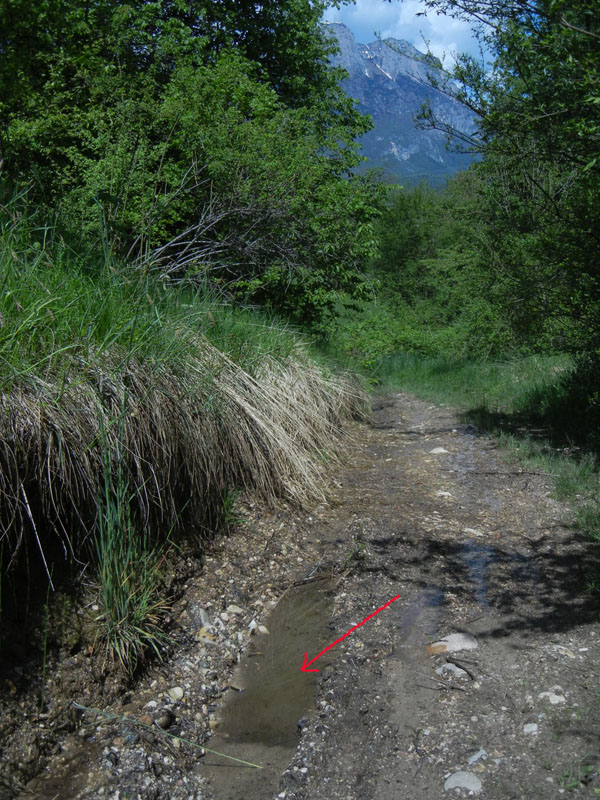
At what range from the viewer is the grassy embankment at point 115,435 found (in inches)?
119

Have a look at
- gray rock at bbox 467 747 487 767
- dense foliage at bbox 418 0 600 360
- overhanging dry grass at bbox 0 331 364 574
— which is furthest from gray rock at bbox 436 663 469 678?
dense foliage at bbox 418 0 600 360

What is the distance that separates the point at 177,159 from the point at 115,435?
5518mm

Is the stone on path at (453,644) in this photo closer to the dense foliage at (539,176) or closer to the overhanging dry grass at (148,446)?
the overhanging dry grass at (148,446)

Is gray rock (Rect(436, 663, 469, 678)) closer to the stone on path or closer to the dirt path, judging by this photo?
the dirt path

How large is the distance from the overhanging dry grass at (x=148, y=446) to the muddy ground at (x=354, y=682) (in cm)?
37

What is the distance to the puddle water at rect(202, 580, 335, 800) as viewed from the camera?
2.61 m

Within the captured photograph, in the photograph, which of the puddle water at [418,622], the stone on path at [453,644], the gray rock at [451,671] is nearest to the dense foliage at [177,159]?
the puddle water at [418,622]

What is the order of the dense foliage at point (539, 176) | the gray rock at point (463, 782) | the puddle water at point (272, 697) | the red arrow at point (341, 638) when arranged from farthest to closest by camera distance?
the dense foliage at point (539, 176), the red arrow at point (341, 638), the puddle water at point (272, 697), the gray rock at point (463, 782)

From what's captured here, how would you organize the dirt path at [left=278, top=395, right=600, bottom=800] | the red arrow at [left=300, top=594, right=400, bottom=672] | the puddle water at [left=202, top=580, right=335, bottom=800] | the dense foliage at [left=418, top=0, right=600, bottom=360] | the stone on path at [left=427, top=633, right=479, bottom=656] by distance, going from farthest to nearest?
1. the dense foliage at [left=418, top=0, right=600, bottom=360]
2. the red arrow at [left=300, top=594, right=400, bottom=672]
3. the stone on path at [left=427, top=633, right=479, bottom=656]
4. the puddle water at [left=202, top=580, right=335, bottom=800]
5. the dirt path at [left=278, top=395, right=600, bottom=800]

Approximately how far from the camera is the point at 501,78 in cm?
614

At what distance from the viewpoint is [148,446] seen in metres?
3.61

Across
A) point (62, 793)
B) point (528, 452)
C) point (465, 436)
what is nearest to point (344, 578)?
point (62, 793)

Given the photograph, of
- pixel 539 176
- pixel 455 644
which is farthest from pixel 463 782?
pixel 539 176

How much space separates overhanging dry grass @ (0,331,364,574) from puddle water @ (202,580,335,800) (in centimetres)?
80
